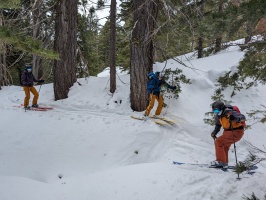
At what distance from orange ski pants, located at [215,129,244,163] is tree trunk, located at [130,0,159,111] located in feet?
13.7

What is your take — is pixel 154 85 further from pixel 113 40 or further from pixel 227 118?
pixel 227 118

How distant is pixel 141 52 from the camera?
904 centimetres

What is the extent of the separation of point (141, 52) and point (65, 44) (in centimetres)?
376

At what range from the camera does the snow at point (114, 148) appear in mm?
4781

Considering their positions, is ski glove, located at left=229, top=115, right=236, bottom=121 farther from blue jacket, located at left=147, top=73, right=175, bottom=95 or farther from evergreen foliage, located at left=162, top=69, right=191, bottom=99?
evergreen foliage, located at left=162, top=69, right=191, bottom=99

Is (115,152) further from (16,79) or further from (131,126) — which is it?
(16,79)

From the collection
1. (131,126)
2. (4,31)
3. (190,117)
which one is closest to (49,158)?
(131,126)

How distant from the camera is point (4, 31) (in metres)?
3.62

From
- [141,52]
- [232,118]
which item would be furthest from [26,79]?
[232,118]

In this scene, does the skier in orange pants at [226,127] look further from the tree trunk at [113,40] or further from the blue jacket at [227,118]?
the tree trunk at [113,40]

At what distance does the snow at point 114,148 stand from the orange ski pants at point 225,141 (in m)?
0.54

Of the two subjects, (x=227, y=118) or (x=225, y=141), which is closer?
(x=227, y=118)

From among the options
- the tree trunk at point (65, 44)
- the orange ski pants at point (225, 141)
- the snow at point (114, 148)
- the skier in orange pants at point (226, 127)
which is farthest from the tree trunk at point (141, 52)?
the orange ski pants at point (225, 141)

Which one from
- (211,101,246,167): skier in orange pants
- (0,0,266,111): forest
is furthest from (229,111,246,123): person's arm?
(0,0,266,111): forest
